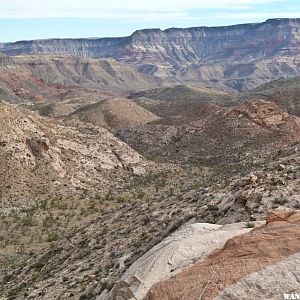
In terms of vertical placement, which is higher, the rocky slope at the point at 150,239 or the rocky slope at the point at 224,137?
the rocky slope at the point at 150,239

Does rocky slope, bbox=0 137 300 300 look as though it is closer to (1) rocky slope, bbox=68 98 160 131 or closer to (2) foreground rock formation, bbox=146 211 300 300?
(2) foreground rock formation, bbox=146 211 300 300

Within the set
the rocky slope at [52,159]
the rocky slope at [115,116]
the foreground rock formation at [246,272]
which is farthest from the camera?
the rocky slope at [115,116]

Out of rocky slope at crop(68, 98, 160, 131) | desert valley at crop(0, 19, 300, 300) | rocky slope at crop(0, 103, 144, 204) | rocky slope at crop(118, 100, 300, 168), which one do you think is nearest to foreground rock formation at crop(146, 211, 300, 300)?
desert valley at crop(0, 19, 300, 300)

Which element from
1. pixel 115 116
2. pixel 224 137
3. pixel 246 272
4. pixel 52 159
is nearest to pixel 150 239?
pixel 246 272

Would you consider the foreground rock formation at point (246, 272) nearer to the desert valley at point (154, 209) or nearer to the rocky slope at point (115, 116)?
the desert valley at point (154, 209)

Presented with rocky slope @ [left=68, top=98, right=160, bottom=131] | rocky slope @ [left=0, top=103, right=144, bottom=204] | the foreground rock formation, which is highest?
the foreground rock formation

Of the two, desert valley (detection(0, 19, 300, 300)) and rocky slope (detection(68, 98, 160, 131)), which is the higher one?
desert valley (detection(0, 19, 300, 300))

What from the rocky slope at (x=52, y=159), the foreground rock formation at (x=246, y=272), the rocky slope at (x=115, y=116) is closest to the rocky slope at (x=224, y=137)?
the rocky slope at (x=52, y=159)

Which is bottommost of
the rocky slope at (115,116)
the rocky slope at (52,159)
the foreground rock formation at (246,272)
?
the rocky slope at (115,116)

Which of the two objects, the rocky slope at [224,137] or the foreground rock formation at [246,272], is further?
the rocky slope at [224,137]

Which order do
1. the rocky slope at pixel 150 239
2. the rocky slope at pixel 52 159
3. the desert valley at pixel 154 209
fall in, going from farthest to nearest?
the rocky slope at pixel 52 159 → the rocky slope at pixel 150 239 → the desert valley at pixel 154 209

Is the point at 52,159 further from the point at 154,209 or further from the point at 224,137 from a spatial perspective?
the point at 224,137

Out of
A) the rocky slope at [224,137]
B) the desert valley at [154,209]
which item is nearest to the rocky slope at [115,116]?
the desert valley at [154,209]

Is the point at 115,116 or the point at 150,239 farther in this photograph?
the point at 115,116
